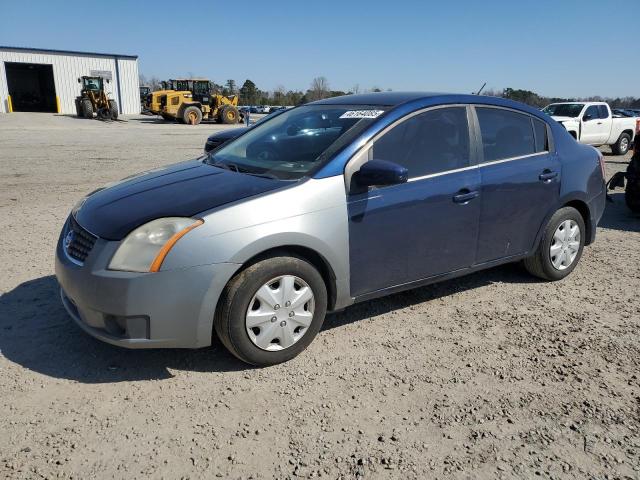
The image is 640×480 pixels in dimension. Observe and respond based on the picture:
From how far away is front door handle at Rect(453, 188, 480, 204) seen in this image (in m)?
3.67

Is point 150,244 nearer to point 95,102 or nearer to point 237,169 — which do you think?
point 237,169

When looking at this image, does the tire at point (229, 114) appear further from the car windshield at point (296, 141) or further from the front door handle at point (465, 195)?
the front door handle at point (465, 195)

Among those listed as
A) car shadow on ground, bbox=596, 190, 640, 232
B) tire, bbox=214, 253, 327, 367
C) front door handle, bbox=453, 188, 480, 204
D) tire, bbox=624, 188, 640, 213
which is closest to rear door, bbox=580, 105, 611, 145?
car shadow on ground, bbox=596, 190, 640, 232

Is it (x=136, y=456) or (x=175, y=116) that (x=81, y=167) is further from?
(x=175, y=116)

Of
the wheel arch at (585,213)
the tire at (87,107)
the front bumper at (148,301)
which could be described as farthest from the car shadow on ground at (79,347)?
the tire at (87,107)

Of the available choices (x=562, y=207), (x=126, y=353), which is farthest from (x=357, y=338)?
(x=562, y=207)

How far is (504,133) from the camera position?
4.13 meters

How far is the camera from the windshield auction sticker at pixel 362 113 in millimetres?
3568

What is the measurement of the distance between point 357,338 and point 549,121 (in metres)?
2.63

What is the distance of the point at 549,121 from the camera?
4488 millimetres

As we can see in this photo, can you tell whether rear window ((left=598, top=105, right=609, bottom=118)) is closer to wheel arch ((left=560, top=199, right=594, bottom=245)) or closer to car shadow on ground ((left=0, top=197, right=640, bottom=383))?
wheel arch ((left=560, top=199, right=594, bottom=245))

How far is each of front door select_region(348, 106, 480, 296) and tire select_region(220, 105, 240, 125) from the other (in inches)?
1125

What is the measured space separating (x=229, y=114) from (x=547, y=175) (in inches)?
1128

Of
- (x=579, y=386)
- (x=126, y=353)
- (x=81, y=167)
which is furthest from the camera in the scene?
(x=81, y=167)
